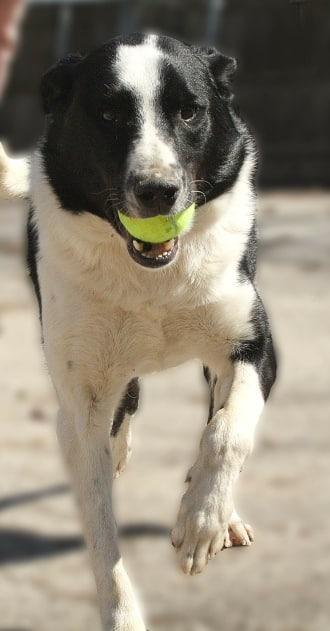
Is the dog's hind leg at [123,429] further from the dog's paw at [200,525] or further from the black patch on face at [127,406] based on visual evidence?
the dog's paw at [200,525]

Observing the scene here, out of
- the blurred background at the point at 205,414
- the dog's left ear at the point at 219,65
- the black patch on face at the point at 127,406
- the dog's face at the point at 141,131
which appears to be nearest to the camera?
the dog's face at the point at 141,131

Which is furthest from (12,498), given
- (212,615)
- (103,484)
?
(103,484)

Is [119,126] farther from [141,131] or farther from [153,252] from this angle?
[153,252]

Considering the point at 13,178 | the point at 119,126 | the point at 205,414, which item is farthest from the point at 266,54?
the point at 119,126

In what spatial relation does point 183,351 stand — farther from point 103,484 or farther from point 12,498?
point 12,498

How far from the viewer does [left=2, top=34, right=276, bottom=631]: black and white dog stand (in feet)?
14.6

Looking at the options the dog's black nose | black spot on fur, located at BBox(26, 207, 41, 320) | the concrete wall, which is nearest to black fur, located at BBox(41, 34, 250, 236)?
the dog's black nose

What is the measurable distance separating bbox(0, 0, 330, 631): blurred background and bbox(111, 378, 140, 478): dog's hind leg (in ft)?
24.1

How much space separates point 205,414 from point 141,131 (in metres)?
12.8

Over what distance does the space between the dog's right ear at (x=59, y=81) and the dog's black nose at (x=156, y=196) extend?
54cm

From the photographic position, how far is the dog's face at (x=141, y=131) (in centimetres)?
429

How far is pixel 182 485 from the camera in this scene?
16875 millimetres

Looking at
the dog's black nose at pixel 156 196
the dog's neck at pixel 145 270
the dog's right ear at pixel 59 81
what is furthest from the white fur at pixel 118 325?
the dog's black nose at pixel 156 196

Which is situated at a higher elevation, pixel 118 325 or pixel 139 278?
pixel 139 278
